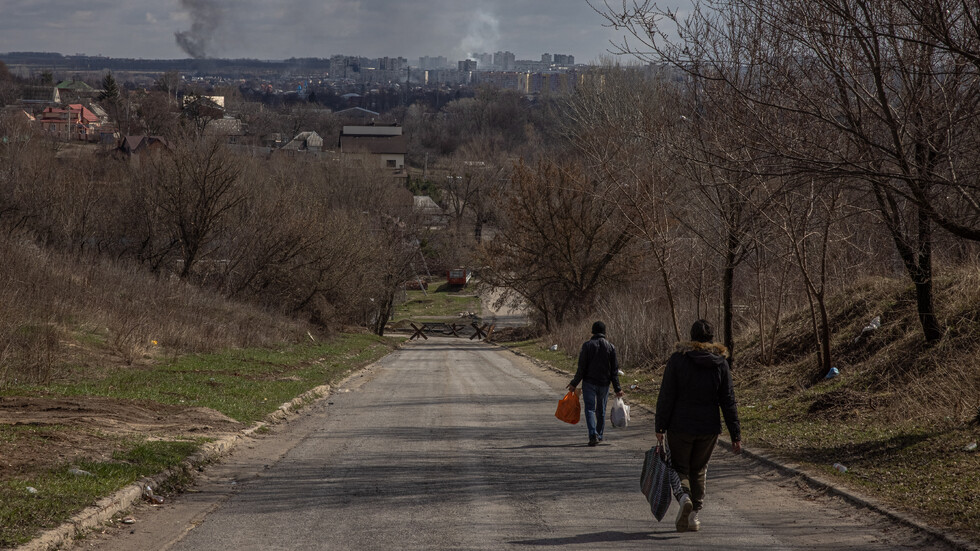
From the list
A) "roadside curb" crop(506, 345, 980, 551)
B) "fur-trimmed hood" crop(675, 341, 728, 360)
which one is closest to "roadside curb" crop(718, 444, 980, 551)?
"roadside curb" crop(506, 345, 980, 551)

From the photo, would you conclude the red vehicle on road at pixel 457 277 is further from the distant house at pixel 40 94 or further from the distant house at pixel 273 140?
the distant house at pixel 40 94

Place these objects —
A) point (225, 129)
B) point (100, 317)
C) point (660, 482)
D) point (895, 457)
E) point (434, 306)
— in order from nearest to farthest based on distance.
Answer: point (660, 482), point (895, 457), point (100, 317), point (225, 129), point (434, 306)

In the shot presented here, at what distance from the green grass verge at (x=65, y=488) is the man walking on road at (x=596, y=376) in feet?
19.1

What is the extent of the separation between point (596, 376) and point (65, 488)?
7.54 metres

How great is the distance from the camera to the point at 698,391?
804cm

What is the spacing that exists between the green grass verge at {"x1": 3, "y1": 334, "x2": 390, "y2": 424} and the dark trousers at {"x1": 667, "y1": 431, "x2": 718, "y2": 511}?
27.8 feet

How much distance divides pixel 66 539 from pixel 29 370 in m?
10.1

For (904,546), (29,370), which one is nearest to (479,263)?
(29,370)

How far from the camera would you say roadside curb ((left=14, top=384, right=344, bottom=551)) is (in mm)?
6949

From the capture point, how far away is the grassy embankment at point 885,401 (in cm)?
935

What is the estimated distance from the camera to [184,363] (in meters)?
21.6

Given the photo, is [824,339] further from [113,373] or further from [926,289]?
[113,373]

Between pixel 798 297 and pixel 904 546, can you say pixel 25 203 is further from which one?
pixel 904 546

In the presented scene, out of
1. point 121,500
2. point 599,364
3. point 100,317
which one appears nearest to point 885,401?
point 599,364
